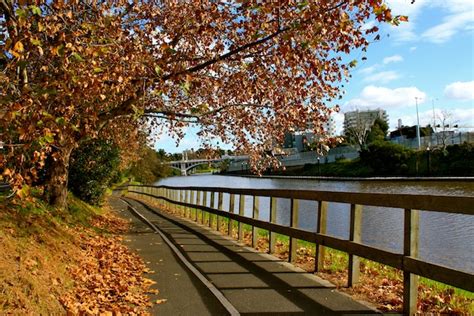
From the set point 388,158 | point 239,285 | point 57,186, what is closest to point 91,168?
point 57,186

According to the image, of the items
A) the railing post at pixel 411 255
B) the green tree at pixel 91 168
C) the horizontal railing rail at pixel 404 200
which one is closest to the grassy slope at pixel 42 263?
the horizontal railing rail at pixel 404 200

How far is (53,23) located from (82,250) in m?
4.77

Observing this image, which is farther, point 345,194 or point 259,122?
point 259,122

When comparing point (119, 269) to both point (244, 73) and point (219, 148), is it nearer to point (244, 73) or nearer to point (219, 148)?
point (244, 73)

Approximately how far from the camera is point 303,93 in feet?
36.0

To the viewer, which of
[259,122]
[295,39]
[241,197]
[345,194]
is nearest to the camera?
[345,194]

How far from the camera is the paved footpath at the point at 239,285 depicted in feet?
19.0

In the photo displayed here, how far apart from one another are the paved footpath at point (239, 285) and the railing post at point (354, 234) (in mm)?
374

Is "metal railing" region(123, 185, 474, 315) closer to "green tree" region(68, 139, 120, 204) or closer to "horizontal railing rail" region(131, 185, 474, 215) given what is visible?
"horizontal railing rail" region(131, 185, 474, 215)

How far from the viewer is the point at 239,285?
6.98 meters

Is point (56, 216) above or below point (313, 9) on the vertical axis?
below

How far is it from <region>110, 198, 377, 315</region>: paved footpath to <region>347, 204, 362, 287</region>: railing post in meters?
0.37

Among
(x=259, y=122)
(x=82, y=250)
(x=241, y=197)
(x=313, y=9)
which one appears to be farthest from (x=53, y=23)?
(x=259, y=122)

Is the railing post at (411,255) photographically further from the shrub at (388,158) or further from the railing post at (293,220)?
the shrub at (388,158)
